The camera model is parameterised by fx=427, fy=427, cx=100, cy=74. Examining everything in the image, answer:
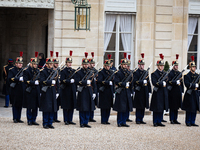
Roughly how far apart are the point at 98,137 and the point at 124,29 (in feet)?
28.2

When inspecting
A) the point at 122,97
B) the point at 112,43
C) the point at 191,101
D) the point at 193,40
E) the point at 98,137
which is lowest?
the point at 98,137

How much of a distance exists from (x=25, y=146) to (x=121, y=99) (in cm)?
371

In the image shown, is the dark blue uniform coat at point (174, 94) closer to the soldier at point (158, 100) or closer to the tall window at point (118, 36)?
the soldier at point (158, 100)

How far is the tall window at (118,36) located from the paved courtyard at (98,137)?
591 cm

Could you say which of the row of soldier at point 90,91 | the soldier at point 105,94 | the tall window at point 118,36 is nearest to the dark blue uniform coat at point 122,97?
the row of soldier at point 90,91

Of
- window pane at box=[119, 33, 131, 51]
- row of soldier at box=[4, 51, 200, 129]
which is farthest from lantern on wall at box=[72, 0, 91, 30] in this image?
row of soldier at box=[4, 51, 200, 129]

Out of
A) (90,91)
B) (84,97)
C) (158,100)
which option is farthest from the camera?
(158,100)

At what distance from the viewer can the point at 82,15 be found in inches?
627

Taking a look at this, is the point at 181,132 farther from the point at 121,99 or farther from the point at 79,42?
the point at 79,42

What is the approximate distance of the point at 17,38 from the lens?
19.8 m

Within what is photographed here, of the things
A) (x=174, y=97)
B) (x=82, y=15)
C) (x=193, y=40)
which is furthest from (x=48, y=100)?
(x=193, y=40)

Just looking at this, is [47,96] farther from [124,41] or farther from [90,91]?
[124,41]

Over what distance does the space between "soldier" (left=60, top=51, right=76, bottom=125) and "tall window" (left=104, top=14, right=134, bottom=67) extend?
5623 millimetres

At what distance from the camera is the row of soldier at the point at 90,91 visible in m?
11.1
